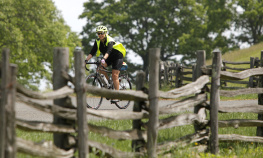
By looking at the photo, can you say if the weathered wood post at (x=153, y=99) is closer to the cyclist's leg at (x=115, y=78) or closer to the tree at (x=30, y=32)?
the cyclist's leg at (x=115, y=78)

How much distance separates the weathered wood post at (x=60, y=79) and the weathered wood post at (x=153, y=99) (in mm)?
1242

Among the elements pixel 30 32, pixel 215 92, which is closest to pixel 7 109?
pixel 215 92

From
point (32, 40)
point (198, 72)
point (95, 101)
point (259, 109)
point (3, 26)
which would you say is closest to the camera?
point (198, 72)

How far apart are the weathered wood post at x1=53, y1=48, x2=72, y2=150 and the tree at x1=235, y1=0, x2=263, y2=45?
36610 millimetres

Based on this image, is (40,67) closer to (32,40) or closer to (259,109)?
(32,40)

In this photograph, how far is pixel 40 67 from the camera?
29.7 meters

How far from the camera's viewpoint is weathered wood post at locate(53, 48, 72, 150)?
427 centimetres

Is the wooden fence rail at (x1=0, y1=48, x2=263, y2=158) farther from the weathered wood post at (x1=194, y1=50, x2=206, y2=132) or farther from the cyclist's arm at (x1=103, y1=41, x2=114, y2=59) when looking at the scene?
the cyclist's arm at (x1=103, y1=41, x2=114, y2=59)

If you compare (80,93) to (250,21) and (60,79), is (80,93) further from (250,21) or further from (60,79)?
(250,21)

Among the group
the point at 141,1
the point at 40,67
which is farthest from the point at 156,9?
the point at 40,67

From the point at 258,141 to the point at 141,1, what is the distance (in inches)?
1167

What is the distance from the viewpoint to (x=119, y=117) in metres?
4.80

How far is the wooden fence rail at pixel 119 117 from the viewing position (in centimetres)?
382

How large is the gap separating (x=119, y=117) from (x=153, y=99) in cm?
58
